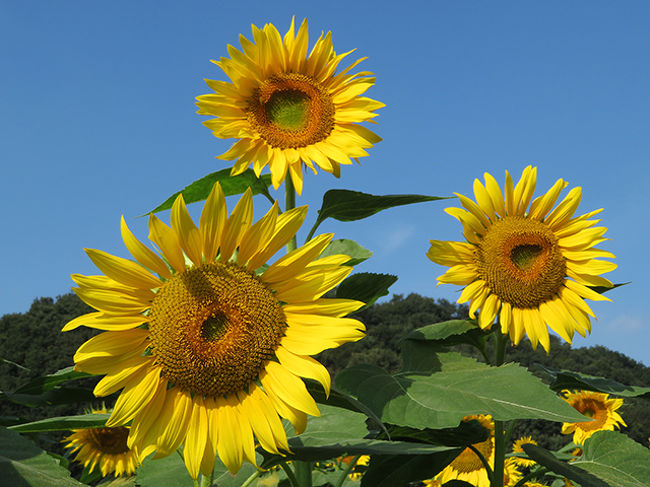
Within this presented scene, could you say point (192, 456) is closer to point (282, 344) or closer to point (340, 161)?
point (282, 344)

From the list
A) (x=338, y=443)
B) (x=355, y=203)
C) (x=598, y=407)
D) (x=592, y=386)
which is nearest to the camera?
(x=338, y=443)

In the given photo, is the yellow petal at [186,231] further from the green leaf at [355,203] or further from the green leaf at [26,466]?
the green leaf at [355,203]

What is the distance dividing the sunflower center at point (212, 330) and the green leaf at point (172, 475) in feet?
2.51

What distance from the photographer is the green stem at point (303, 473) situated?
2783mm

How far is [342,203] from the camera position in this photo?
293 centimetres

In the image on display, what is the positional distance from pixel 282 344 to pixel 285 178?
1.17 metres

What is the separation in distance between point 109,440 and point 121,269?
3.78 m

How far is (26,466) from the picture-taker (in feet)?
5.76

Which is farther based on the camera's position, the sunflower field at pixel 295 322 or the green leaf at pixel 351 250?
the green leaf at pixel 351 250

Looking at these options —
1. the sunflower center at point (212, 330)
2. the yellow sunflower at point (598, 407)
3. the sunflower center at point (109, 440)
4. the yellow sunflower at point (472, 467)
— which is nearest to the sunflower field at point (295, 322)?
the sunflower center at point (212, 330)

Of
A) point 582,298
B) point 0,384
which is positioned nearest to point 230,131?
point 582,298

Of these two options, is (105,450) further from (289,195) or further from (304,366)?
(304,366)

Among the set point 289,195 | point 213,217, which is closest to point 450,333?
point 289,195

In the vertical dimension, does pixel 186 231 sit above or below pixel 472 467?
above
